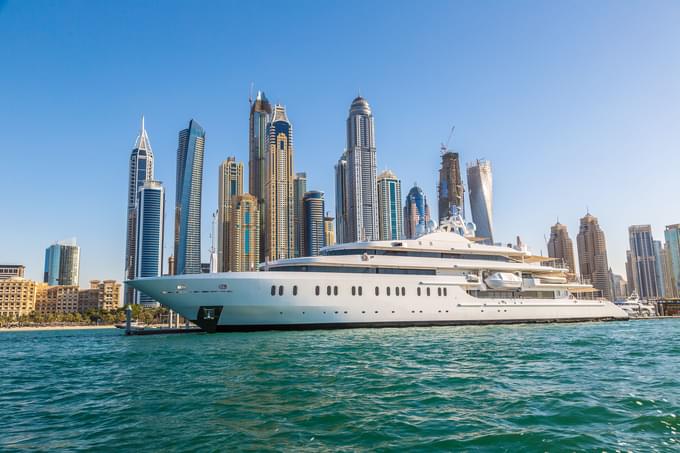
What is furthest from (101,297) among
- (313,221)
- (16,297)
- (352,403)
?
(352,403)

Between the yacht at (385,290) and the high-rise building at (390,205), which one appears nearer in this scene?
the yacht at (385,290)

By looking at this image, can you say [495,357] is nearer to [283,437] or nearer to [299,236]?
[283,437]

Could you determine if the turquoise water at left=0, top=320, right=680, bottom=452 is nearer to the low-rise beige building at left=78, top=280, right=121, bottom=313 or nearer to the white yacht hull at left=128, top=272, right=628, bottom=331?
the white yacht hull at left=128, top=272, right=628, bottom=331

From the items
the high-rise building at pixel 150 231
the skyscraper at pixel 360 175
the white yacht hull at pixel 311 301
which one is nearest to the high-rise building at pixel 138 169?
the high-rise building at pixel 150 231

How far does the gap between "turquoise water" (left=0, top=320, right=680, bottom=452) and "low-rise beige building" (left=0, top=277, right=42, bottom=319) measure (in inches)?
4324

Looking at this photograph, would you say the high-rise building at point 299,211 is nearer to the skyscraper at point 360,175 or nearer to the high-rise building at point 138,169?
the skyscraper at point 360,175

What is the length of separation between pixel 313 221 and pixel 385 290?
415 ft

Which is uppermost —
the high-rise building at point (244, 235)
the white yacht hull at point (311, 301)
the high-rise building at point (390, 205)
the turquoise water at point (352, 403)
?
the high-rise building at point (390, 205)

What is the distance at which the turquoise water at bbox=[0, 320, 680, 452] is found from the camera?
7082 mm

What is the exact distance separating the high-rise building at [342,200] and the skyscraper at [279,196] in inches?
962

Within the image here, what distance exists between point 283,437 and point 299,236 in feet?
493

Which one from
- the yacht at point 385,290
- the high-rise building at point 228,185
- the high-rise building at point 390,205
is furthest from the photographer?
the high-rise building at point 390,205

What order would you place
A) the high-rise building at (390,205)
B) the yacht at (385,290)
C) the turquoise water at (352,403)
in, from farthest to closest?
1. the high-rise building at (390,205)
2. the yacht at (385,290)
3. the turquoise water at (352,403)

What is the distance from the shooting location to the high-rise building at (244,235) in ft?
476
